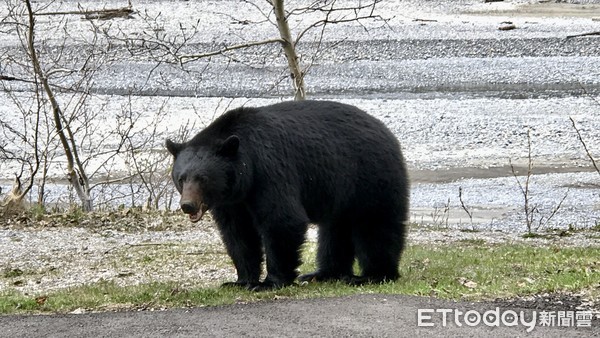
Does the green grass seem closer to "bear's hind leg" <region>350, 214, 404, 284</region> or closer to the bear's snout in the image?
"bear's hind leg" <region>350, 214, 404, 284</region>

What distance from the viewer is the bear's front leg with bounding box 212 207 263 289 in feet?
27.8

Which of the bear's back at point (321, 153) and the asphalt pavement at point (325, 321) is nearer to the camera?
the asphalt pavement at point (325, 321)

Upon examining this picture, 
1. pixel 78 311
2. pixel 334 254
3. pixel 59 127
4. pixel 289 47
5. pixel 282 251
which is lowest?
pixel 334 254

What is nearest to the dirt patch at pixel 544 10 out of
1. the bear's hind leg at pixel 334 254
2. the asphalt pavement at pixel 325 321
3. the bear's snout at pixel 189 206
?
the bear's hind leg at pixel 334 254

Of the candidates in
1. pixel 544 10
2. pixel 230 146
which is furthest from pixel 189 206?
pixel 544 10

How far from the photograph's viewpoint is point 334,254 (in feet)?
29.9

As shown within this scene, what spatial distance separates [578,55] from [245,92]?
10941mm

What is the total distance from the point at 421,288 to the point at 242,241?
1473mm

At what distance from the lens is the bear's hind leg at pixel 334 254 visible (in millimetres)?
9109

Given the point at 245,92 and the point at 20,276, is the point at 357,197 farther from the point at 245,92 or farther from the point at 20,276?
the point at 245,92

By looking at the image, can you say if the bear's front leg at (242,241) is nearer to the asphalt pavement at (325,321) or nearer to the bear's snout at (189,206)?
the bear's snout at (189,206)

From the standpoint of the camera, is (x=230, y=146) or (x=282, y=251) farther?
(x=282, y=251)

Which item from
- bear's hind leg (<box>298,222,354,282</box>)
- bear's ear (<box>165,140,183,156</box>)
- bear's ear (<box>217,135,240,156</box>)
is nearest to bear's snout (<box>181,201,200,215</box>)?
bear's ear (<box>217,135,240,156</box>)

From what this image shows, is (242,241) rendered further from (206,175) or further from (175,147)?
(175,147)
